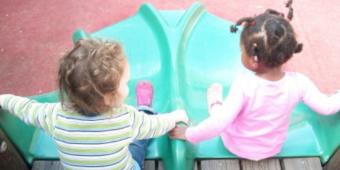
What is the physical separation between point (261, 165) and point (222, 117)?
0.91 ft

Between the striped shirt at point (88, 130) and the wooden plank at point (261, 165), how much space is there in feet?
1.22

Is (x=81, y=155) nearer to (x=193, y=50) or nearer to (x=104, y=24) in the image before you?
(x=193, y=50)

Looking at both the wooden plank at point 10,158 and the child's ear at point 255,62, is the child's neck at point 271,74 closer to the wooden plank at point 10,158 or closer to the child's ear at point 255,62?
the child's ear at point 255,62

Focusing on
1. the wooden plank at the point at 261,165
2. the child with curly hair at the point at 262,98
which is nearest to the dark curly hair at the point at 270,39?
the child with curly hair at the point at 262,98

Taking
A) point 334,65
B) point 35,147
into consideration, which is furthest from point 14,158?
point 334,65

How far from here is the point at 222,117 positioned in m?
1.16

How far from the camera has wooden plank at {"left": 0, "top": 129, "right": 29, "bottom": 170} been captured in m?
1.22

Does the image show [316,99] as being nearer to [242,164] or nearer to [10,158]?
[242,164]

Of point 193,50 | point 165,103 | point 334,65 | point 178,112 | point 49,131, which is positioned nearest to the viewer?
point 49,131

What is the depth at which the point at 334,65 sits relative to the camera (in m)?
1.96

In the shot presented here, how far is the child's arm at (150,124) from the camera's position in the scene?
3.53 ft

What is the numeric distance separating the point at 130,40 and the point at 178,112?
61 cm

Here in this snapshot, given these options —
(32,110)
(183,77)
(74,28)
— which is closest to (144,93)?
(183,77)

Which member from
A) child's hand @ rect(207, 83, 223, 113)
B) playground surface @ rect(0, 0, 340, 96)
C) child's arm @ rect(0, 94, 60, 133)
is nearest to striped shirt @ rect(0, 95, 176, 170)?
child's arm @ rect(0, 94, 60, 133)
